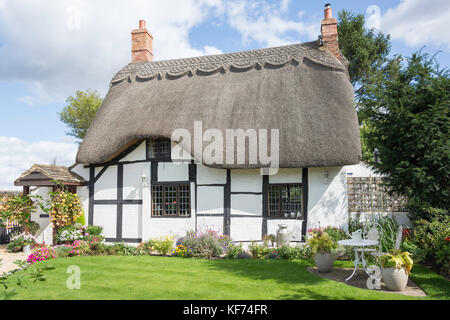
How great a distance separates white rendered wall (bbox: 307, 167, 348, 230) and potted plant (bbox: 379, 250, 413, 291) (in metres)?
3.48

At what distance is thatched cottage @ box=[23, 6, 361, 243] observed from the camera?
9.48 meters

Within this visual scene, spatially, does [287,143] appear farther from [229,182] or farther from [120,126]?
[120,126]

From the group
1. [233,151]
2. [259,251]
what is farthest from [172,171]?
[259,251]

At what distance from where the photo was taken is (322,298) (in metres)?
5.38

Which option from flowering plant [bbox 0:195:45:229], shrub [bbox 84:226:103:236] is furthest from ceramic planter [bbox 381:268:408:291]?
shrub [bbox 84:226:103:236]

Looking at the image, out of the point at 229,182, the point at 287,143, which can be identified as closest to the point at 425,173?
the point at 287,143

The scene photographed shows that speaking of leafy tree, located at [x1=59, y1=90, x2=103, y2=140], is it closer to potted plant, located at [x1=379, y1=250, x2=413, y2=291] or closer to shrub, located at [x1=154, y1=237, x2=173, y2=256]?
shrub, located at [x1=154, y1=237, x2=173, y2=256]

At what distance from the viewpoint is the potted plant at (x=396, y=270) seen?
573 cm

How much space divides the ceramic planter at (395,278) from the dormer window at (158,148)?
23.5ft

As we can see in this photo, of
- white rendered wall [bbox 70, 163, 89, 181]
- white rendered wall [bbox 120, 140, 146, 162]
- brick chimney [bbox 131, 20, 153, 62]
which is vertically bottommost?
white rendered wall [bbox 70, 163, 89, 181]

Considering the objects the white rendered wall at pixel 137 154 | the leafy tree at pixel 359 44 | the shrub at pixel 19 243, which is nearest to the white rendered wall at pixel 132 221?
the white rendered wall at pixel 137 154
